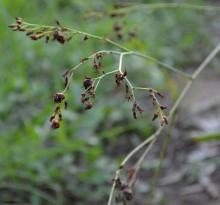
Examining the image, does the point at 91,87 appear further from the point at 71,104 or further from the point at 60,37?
the point at 71,104

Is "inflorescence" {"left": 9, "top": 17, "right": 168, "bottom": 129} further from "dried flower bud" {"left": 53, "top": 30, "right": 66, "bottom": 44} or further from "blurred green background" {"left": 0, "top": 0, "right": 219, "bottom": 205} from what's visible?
"blurred green background" {"left": 0, "top": 0, "right": 219, "bottom": 205}

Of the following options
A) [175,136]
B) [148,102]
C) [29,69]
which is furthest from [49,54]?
[175,136]

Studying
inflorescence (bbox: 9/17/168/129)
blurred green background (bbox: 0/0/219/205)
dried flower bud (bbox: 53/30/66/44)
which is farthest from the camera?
blurred green background (bbox: 0/0/219/205)

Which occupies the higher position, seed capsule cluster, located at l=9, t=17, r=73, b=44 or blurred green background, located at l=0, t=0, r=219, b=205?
blurred green background, located at l=0, t=0, r=219, b=205

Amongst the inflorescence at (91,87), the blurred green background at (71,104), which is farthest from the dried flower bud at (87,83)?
the blurred green background at (71,104)

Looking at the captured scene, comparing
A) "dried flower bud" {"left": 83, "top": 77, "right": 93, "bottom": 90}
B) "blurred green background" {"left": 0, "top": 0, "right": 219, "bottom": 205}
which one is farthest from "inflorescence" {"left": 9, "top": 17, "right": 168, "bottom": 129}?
"blurred green background" {"left": 0, "top": 0, "right": 219, "bottom": 205}

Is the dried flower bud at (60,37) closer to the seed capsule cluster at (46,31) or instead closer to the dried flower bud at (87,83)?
the seed capsule cluster at (46,31)

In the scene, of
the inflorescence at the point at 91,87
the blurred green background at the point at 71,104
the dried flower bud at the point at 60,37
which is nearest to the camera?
the inflorescence at the point at 91,87

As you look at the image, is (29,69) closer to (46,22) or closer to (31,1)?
(46,22)
